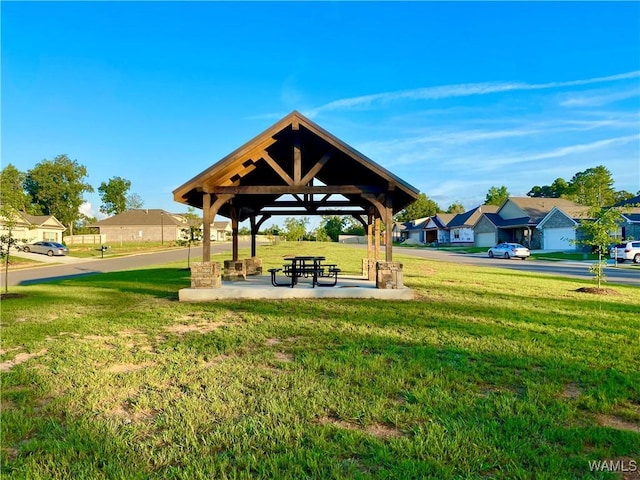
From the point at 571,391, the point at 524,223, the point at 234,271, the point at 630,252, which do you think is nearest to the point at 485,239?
the point at 524,223

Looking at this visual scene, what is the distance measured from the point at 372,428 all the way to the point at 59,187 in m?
86.6

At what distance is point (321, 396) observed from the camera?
151 inches

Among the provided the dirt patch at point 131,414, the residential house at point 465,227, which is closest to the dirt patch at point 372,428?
the dirt patch at point 131,414

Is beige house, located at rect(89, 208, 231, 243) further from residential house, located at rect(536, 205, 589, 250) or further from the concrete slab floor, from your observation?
the concrete slab floor

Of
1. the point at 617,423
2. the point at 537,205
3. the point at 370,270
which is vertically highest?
the point at 537,205

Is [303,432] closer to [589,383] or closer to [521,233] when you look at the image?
[589,383]

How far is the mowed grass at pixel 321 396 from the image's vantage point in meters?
2.81

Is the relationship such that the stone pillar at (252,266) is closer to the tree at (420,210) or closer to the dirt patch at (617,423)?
the dirt patch at (617,423)

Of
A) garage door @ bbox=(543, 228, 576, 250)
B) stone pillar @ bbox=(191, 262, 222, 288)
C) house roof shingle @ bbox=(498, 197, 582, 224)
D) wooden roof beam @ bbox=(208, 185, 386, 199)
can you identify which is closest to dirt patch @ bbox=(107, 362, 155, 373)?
stone pillar @ bbox=(191, 262, 222, 288)

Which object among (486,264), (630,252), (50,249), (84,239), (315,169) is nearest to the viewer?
(315,169)

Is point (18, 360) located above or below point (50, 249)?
below

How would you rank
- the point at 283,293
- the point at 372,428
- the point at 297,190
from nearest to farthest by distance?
the point at 372,428
the point at 297,190
the point at 283,293

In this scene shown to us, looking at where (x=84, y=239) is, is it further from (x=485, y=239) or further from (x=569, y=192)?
(x=569, y=192)

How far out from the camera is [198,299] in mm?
9852
